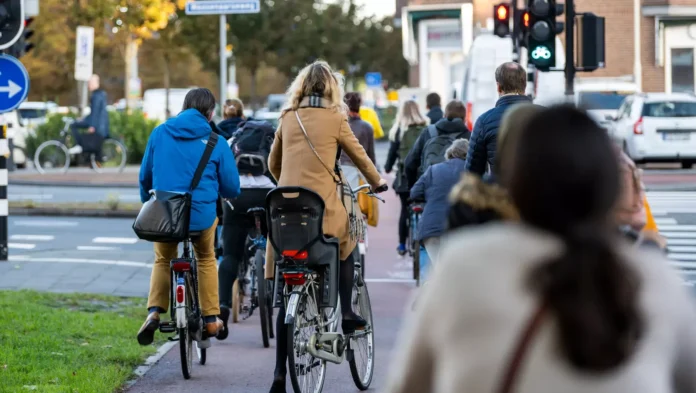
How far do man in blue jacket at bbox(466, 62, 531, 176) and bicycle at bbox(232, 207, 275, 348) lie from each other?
1.49 m

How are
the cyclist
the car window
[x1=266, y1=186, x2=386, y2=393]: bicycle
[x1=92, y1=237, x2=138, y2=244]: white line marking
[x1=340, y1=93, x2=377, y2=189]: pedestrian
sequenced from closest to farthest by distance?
[x1=266, y1=186, x2=386, y2=393]: bicycle → the cyclist → [x1=340, y1=93, x2=377, y2=189]: pedestrian → [x1=92, y1=237, x2=138, y2=244]: white line marking → the car window

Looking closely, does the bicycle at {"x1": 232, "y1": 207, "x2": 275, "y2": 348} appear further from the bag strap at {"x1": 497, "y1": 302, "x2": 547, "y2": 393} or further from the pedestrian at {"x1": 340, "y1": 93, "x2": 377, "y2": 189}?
the bag strap at {"x1": 497, "y1": 302, "x2": 547, "y2": 393}

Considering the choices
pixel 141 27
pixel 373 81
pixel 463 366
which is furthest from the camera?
pixel 373 81

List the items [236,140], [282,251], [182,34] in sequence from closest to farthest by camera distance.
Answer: [282,251]
[236,140]
[182,34]

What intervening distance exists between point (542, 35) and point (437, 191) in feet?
31.3

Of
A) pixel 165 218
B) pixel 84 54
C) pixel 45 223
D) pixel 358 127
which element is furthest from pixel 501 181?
pixel 84 54

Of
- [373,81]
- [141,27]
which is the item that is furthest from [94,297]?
[373,81]

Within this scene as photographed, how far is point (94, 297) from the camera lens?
1153 centimetres

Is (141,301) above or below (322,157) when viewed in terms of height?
below

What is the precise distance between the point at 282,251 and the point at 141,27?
96.4ft

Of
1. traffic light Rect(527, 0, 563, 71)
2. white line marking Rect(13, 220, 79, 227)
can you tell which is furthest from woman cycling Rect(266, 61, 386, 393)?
white line marking Rect(13, 220, 79, 227)

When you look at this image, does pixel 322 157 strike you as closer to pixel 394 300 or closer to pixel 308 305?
pixel 308 305

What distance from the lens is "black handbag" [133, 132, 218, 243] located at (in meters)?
7.73

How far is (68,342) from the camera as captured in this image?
29.0 ft
